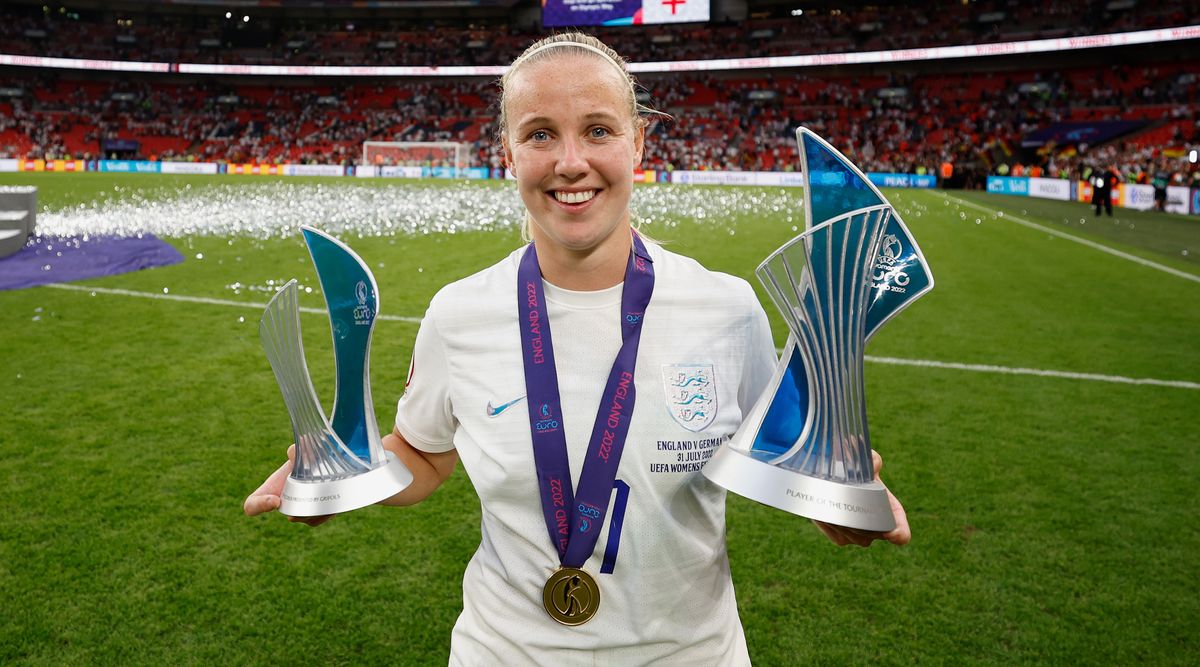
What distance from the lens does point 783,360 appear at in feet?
4.60

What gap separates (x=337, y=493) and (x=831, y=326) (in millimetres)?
815

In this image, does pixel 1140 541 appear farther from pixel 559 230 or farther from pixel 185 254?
pixel 185 254

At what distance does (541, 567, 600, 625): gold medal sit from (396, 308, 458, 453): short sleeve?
0.40 m

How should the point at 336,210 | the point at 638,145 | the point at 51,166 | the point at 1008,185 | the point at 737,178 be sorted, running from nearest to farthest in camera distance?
the point at 638,145, the point at 336,210, the point at 1008,185, the point at 737,178, the point at 51,166

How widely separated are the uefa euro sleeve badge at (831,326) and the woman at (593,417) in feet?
Answer: 0.88

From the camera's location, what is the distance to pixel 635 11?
42719mm

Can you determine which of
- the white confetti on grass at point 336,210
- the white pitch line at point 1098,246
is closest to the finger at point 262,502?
the white confetti on grass at point 336,210

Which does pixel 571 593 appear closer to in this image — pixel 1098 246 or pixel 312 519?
pixel 312 519

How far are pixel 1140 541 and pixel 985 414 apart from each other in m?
1.91

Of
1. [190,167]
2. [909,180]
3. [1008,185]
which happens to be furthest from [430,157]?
[1008,185]

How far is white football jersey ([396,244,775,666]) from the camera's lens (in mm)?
A: 1604

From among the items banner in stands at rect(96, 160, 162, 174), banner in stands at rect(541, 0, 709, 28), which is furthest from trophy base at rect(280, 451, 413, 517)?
banner in stands at rect(96, 160, 162, 174)

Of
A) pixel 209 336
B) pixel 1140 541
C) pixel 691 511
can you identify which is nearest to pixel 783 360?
pixel 691 511

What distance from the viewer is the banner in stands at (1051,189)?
2702cm
